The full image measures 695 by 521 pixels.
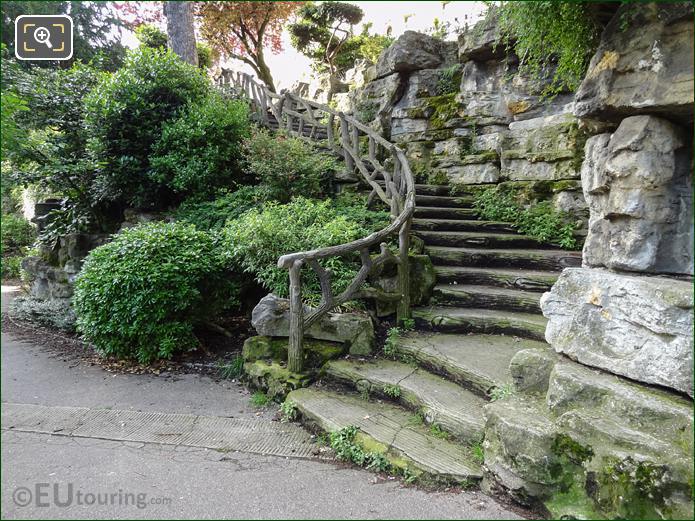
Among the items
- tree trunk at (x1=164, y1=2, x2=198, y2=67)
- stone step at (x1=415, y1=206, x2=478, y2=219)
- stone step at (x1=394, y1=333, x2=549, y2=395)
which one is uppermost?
tree trunk at (x1=164, y1=2, x2=198, y2=67)

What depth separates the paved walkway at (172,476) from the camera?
2195 mm

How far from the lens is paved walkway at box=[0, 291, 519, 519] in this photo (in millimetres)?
2195

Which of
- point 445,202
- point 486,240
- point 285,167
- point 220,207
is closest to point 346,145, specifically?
point 285,167

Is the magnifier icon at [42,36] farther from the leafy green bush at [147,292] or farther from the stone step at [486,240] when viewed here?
the stone step at [486,240]

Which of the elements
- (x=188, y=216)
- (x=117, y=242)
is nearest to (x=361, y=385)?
(x=117, y=242)

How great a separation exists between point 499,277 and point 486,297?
38 cm

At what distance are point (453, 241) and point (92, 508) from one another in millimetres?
4466

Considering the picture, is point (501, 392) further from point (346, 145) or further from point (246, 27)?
point (246, 27)

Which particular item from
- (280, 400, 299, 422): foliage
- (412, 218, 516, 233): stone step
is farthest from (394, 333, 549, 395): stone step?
(412, 218, 516, 233): stone step

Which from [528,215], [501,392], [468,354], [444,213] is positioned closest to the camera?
[501,392]

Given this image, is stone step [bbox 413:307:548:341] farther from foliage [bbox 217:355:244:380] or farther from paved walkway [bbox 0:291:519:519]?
foliage [bbox 217:355:244:380]

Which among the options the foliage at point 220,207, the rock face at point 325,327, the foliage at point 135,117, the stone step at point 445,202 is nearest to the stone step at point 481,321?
the rock face at point 325,327

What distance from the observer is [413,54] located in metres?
8.27

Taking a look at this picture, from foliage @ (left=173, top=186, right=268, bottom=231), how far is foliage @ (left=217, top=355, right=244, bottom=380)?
6.85ft
